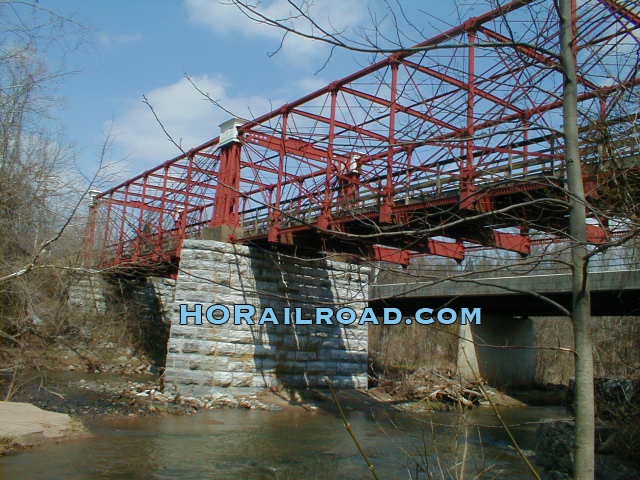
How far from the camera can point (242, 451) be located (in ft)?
38.8

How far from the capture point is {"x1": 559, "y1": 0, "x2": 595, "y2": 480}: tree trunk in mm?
3227

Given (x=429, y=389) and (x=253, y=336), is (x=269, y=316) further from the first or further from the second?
(x=429, y=389)

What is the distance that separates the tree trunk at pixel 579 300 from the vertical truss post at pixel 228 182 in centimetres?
1770

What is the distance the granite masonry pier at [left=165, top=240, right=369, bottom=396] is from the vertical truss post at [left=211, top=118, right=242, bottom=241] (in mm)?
847

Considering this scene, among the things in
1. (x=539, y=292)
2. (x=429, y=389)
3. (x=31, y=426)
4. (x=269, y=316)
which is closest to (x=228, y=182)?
(x=269, y=316)

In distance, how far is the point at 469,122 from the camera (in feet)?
16.5

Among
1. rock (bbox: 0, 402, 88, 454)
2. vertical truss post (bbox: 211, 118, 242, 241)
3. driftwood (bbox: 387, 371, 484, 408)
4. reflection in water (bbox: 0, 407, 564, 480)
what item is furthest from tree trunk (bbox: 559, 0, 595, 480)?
driftwood (bbox: 387, 371, 484, 408)

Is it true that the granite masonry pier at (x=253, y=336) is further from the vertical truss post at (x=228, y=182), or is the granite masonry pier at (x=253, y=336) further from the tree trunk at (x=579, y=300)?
the tree trunk at (x=579, y=300)

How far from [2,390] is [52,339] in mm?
8998

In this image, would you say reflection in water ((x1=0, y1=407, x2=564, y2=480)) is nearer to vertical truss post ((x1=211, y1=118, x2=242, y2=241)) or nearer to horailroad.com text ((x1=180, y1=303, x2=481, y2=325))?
horailroad.com text ((x1=180, y1=303, x2=481, y2=325))

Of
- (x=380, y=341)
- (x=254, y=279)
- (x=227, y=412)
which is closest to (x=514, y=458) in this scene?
(x=227, y=412)

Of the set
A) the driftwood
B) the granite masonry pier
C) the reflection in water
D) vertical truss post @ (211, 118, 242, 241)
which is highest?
vertical truss post @ (211, 118, 242, 241)

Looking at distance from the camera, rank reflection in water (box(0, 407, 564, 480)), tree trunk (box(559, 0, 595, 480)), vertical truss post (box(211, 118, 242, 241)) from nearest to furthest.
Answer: tree trunk (box(559, 0, 595, 480)), reflection in water (box(0, 407, 564, 480)), vertical truss post (box(211, 118, 242, 241))

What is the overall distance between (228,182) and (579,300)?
18.5m
